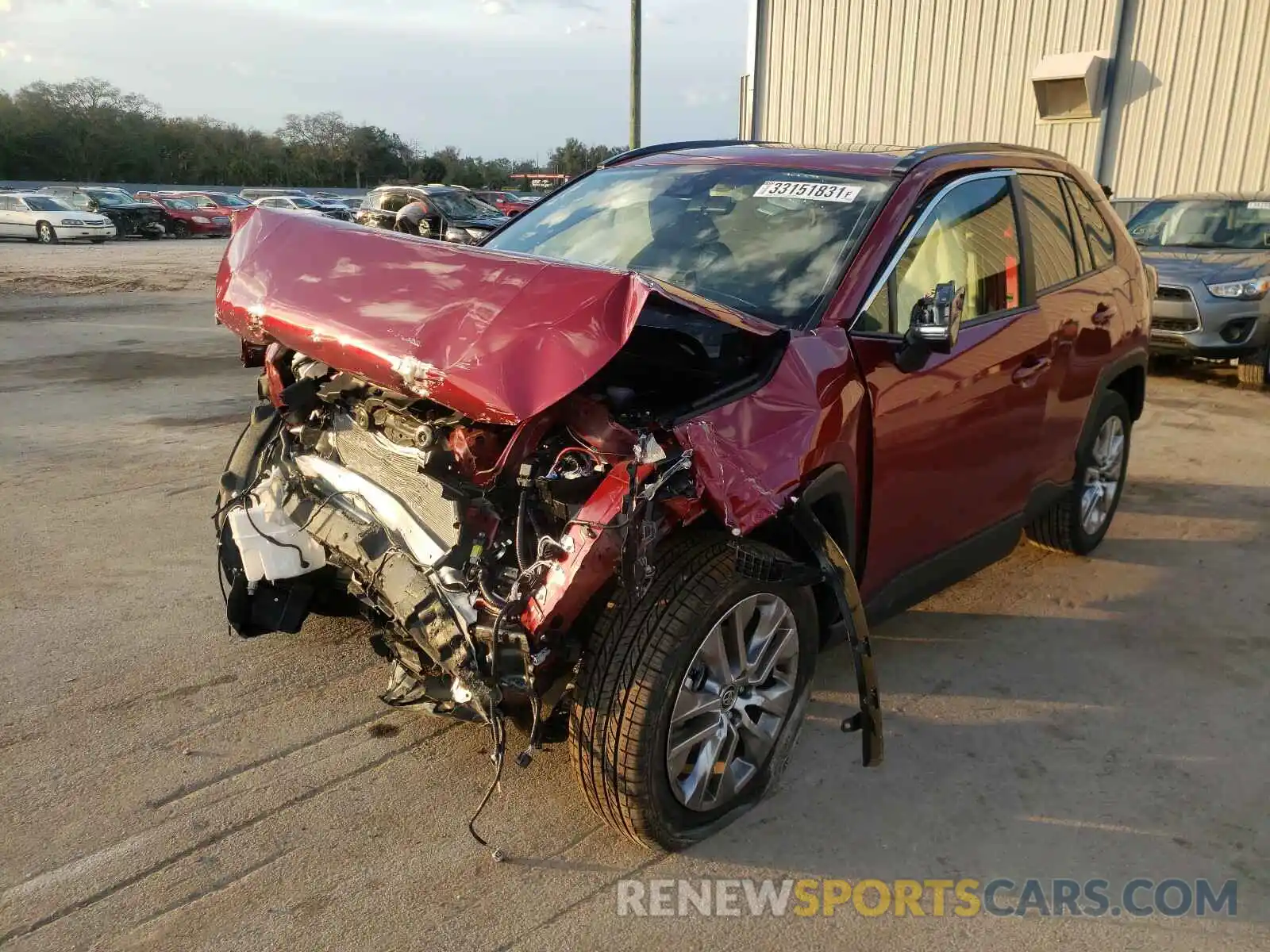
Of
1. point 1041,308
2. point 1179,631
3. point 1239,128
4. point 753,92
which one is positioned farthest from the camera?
point 753,92

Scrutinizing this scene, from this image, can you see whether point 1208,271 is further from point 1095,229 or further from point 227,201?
point 227,201

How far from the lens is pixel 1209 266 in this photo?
9.72m

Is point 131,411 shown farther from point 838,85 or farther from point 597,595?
point 838,85

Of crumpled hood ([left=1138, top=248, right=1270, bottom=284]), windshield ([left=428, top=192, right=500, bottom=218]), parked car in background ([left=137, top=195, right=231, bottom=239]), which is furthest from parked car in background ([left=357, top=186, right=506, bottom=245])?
parked car in background ([left=137, top=195, right=231, bottom=239])

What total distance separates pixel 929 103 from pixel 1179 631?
52.2ft

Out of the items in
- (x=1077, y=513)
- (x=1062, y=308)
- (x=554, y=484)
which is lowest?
(x=1077, y=513)

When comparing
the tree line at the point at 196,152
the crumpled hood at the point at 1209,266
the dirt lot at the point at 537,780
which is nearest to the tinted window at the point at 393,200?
the crumpled hood at the point at 1209,266

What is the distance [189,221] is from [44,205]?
541cm

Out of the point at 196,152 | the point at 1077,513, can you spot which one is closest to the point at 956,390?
the point at 1077,513

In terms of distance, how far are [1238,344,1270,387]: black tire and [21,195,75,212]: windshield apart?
30.9m

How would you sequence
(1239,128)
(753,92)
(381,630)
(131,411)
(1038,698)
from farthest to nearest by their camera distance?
(753,92) < (1239,128) < (131,411) < (1038,698) < (381,630)

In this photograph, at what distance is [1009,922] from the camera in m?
2.56

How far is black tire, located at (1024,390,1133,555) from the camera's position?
464cm

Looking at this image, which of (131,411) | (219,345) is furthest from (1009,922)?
(219,345)
